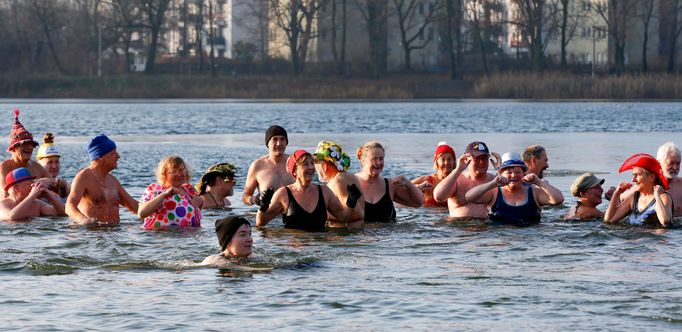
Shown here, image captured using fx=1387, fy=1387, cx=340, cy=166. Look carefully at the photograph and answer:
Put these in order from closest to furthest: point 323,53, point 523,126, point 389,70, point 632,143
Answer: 1. point 632,143
2. point 523,126
3. point 389,70
4. point 323,53

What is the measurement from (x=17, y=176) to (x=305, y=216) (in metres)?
3.74

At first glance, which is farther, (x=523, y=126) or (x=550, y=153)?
(x=523, y=126)

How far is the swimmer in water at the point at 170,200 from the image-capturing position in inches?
557

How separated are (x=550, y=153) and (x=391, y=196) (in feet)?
47.4

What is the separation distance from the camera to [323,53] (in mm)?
103312

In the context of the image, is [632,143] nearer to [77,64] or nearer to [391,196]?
[391,196]

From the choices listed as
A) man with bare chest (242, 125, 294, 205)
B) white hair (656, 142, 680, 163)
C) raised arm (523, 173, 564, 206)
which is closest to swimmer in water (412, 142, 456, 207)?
raised arm (523, 173, 564, 206)

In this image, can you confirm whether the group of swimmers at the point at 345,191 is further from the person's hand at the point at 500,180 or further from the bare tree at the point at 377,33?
the bare tree at the point at 377,33

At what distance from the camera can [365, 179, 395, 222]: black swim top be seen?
1566 cm

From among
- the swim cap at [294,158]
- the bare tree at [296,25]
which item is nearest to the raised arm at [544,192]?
the swim cap at [294,158]

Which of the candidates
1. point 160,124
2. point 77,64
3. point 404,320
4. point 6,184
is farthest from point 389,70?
point 404,320

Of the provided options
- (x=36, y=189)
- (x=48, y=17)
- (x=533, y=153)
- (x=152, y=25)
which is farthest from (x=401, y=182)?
(x=48, y=17)

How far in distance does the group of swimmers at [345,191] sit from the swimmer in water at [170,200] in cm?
1

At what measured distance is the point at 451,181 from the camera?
15273mm
